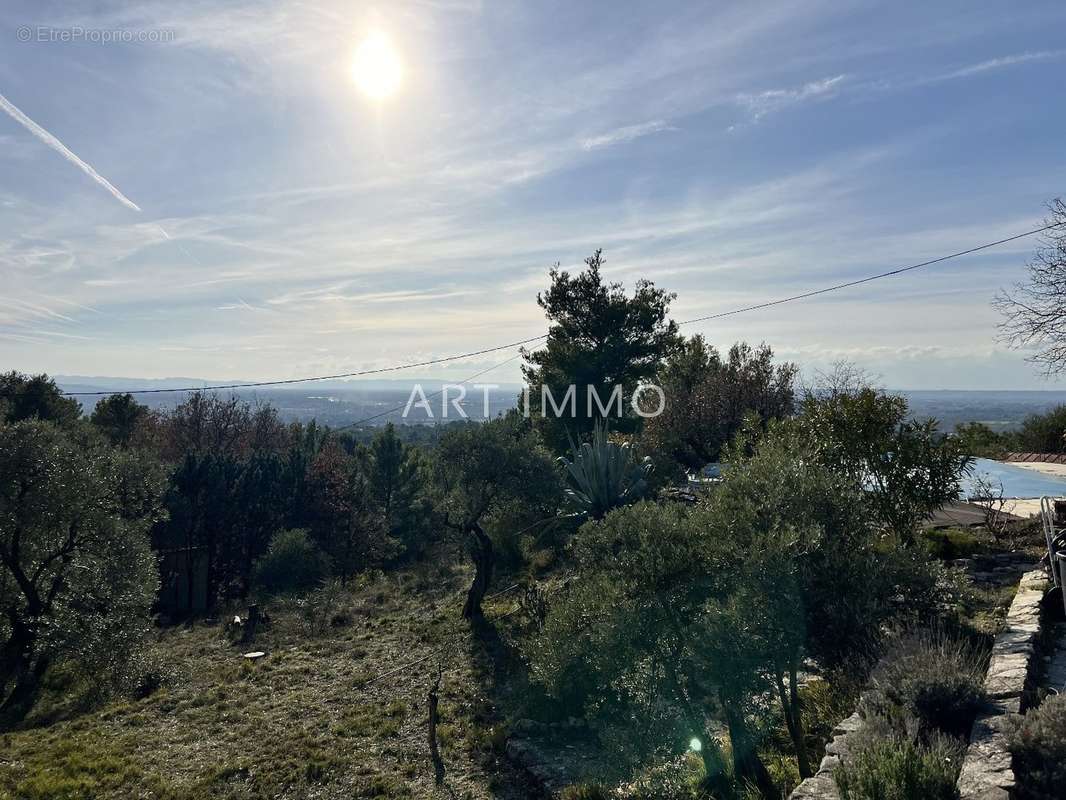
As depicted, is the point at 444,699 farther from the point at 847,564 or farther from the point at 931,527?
the point at 931,527

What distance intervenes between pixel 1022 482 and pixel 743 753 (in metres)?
15.3

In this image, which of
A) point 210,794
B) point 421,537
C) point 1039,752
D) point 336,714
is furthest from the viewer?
point 421,537

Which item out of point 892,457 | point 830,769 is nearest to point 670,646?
point 830,769

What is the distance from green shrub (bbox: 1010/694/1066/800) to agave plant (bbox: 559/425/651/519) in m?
10.5

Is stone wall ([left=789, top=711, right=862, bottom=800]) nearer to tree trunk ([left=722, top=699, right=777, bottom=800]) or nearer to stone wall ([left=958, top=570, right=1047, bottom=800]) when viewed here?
stone wall ([left=958, top=570, right=1047, bottom=800])

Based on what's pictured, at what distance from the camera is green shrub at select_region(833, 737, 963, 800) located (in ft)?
12.9

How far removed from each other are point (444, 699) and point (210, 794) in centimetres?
382

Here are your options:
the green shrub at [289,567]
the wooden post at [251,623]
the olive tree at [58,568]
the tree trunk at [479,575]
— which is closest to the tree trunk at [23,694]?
the olive tree at [58,568]

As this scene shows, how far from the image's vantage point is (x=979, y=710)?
491 centimetres

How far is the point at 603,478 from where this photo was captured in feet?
49.2

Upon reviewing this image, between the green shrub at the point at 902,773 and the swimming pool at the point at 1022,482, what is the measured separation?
42.7 feet

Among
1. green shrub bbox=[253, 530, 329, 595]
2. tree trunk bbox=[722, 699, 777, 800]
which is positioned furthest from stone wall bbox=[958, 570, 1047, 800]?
green shrub bbox=[253, 530, 329, 595]

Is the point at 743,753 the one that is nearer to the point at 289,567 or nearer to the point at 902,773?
the point at 902,773

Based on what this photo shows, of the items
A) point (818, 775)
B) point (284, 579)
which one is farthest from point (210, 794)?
point (284, 579)
